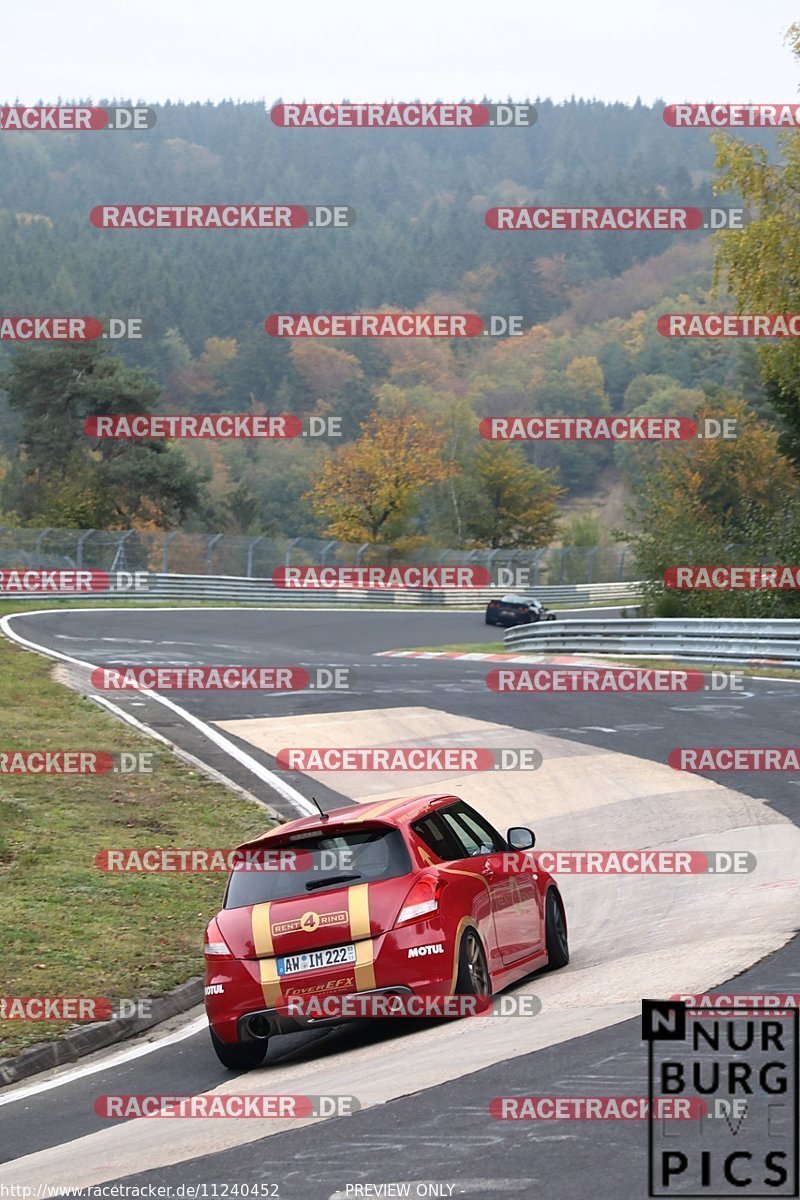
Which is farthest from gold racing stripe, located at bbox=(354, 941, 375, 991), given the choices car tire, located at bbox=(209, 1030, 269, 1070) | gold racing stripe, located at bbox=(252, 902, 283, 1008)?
car tire, located at bbox=(209, 1030, 269, 1070)

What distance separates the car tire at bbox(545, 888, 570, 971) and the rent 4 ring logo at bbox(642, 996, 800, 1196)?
2.29 metres

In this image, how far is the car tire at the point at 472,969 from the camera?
8336mm

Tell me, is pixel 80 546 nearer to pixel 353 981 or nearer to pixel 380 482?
pixel 380 482

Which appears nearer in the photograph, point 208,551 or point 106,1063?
point 106,1063

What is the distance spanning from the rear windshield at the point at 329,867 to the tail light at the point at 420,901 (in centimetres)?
13

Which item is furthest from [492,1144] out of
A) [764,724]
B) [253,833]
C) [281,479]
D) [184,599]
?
[281,479]

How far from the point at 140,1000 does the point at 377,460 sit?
72454 millimetres

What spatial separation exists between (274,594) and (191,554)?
11.0 feet

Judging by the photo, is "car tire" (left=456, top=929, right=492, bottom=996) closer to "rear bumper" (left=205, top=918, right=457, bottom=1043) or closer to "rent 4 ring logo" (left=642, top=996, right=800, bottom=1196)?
"rear bumper" (left=205, top=918, right=457, bottom=1043)

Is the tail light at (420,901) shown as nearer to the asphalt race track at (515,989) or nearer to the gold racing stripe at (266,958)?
the asphalt race track at (515,989)

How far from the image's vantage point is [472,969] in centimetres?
848

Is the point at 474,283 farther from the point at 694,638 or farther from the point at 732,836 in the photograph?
the point at 732,836

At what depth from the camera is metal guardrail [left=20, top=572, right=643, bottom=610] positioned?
2055 inches

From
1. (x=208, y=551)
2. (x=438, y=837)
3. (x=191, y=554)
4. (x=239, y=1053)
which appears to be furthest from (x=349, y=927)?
(x=208, y=551)
